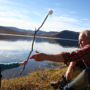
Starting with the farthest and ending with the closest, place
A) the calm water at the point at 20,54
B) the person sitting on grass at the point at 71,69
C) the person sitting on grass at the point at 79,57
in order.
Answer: the calm water at the point at 20,54, the person sitting on grass at the point at 71,69, the person sitting on grass at the point at 79,57

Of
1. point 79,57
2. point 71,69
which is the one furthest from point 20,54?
point 79,57

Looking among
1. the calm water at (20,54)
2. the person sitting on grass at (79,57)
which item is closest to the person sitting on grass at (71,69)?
the person sitting on grass at (79,57)

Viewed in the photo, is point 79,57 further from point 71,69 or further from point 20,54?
point 20,54

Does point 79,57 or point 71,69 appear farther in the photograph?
point 71,69

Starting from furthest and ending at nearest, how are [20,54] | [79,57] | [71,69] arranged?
1. [20,54]
2. [71,69]
3. [79,57]

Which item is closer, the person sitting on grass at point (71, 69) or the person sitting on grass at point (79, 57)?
the person sitting on grass at point (79, 57)

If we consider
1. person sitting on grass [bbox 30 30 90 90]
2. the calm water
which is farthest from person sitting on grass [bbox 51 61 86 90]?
the calm water

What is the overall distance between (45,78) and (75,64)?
13.2ft

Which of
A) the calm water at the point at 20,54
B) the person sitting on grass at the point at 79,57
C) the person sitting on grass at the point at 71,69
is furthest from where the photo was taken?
the calm water at the point at 20,54

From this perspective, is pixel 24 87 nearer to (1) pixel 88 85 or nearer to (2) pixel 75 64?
(2) pixel 75 64

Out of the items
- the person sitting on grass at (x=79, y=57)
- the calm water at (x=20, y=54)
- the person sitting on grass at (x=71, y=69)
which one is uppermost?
the person sitting on grass at (x=79, y=57)

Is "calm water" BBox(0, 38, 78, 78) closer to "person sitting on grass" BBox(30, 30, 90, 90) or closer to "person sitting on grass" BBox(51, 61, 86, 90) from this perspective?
"person sitting on grass" BBox(51, 61, 86, 90)

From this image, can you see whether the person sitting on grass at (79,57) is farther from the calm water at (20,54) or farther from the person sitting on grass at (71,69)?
the calm water at (20,54)

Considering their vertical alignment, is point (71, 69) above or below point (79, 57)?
below
